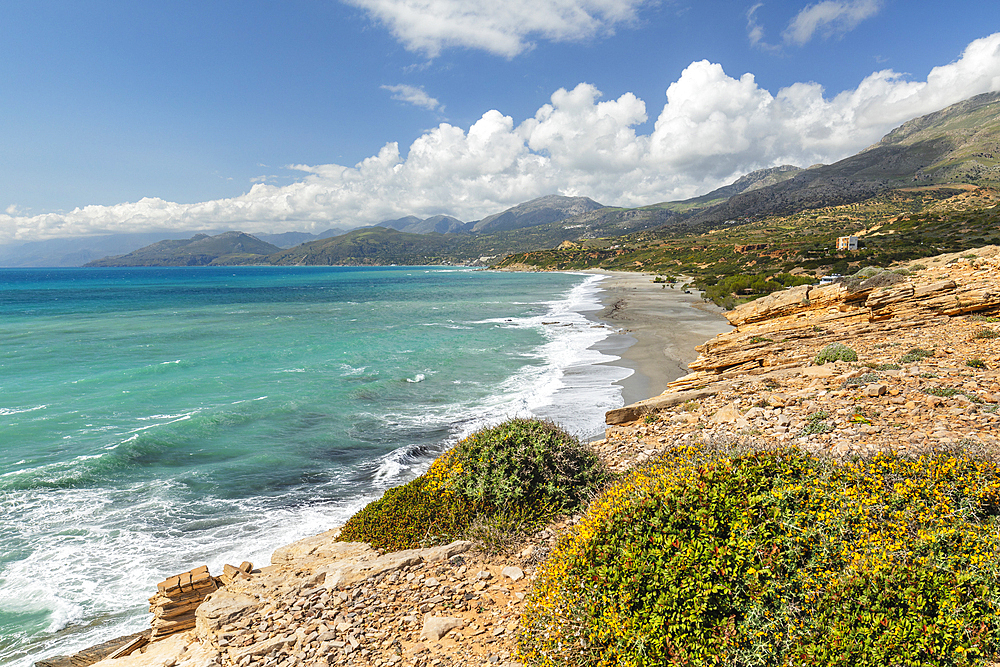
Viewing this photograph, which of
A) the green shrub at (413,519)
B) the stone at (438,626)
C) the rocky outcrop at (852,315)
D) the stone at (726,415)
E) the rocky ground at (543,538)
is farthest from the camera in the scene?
the rocky outcrop at (852,315)

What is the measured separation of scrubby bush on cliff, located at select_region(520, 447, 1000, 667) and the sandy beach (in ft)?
41.5

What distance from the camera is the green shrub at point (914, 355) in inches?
486

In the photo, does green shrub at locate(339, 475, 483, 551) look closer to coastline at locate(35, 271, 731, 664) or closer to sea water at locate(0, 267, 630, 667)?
coastline at locate(35, 271, 731, 664)

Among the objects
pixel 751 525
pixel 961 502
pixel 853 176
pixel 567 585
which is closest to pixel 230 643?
pixel 567 585

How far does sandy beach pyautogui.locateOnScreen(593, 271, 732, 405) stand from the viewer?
68.4 feet

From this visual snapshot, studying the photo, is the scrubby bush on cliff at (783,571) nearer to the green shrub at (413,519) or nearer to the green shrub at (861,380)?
the green shrub at (413,519)

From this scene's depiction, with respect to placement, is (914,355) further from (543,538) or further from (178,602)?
(178,602)

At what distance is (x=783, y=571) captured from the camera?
4250 mm

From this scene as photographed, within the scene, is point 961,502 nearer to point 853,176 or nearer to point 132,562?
point 132,562

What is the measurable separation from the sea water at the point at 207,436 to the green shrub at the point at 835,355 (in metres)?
6.78

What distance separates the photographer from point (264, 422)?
17422 mm

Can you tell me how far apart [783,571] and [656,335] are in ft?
91.3

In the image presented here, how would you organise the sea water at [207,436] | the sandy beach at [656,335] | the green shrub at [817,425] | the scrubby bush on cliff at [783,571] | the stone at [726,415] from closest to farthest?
the scrubby bush on cliff at [783,571], the green shrub at [817,425], the sea water at [207,436], the stone at [726,415], the sandy beach at [656,335]

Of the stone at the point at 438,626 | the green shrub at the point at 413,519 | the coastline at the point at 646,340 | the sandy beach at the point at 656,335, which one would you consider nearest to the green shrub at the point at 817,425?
the coastline at the point at 646,340
